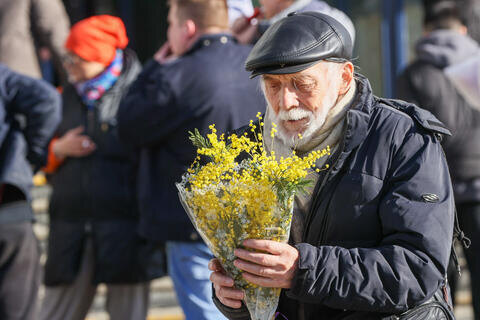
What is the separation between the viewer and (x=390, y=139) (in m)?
2.32

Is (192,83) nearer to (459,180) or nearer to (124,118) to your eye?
(124,118)

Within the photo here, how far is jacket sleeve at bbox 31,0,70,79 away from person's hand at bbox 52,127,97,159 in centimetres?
125

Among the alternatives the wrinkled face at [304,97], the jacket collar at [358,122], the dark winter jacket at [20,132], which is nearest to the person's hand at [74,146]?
the dark winter jacket at [20,132]

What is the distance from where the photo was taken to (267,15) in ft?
13.9

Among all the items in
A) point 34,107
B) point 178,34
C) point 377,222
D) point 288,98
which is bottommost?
point 34,107

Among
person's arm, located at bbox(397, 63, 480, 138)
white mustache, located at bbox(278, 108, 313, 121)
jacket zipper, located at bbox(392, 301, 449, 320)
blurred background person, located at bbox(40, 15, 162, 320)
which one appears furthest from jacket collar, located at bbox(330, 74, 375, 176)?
person's arm, located at bbox(397, 63, 480, 138)

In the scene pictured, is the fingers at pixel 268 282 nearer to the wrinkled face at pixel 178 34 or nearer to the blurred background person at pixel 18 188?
the wrinkled face at pixel 178 34

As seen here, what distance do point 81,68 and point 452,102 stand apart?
2.38 metres

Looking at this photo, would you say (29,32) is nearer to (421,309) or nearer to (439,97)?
(439,97)

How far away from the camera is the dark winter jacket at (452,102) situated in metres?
5.08

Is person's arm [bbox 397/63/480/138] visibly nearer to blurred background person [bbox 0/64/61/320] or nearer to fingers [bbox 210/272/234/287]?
blurred background person [bbox 0/64/61/320]

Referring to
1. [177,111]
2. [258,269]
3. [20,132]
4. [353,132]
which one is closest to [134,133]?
[177,111]

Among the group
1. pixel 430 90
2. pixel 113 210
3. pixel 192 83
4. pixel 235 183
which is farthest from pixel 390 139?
pixel 430 90

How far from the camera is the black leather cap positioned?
89.7 inches
